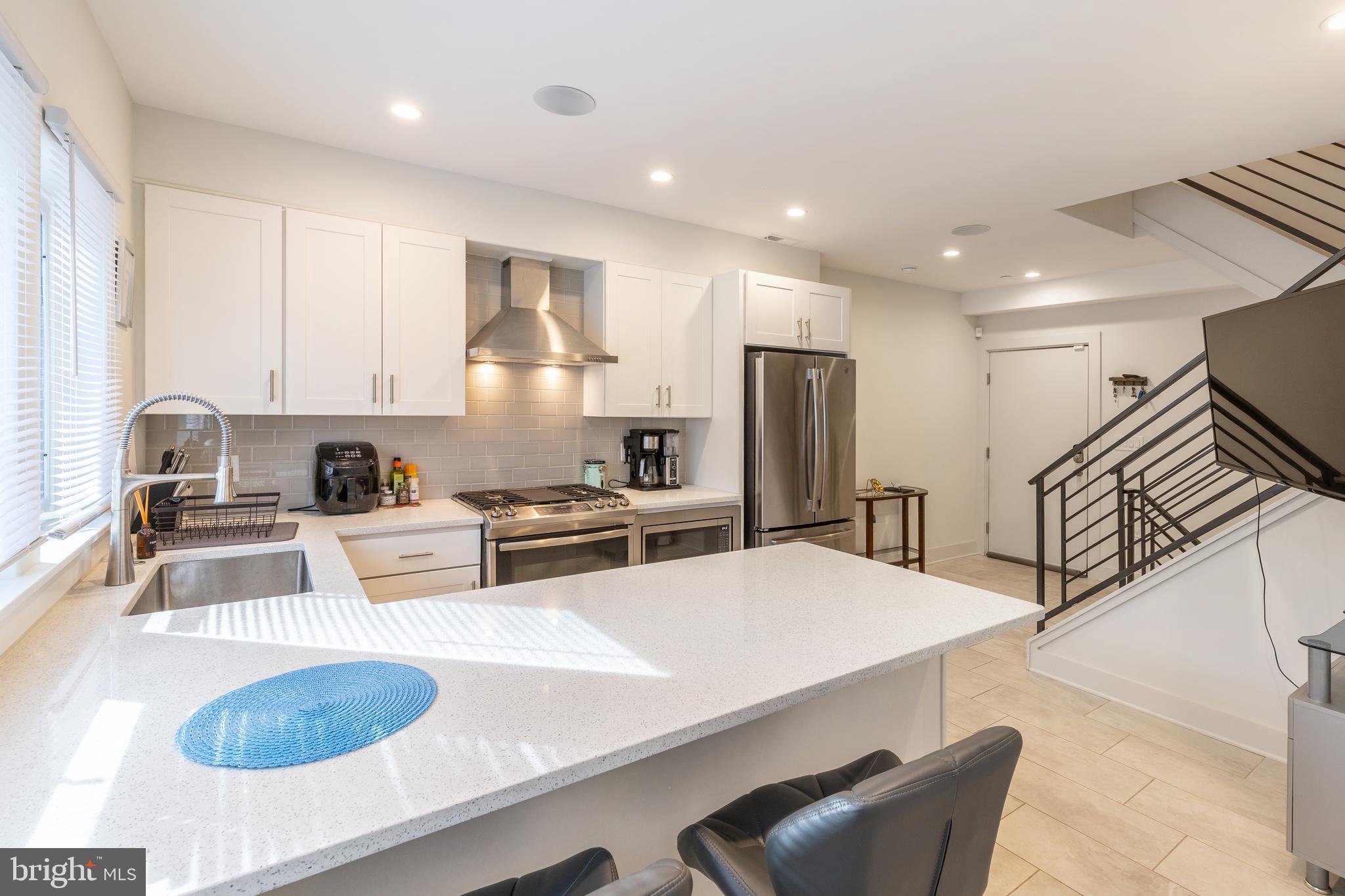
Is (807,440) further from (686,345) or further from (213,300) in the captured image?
(213,300)

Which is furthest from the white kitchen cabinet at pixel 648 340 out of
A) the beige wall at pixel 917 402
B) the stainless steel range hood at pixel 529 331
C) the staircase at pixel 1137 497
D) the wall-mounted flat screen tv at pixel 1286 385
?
the wall-mounted flat screen tv at pixel 1286 385

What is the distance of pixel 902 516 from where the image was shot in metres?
5.32

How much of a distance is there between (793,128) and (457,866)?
274cm

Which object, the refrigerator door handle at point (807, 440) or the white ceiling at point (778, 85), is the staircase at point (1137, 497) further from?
the white ceiling at point (778, 85)

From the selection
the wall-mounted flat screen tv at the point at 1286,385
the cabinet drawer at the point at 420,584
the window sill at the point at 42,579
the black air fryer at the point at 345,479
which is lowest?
the cabinet drawer at the point at 420,584

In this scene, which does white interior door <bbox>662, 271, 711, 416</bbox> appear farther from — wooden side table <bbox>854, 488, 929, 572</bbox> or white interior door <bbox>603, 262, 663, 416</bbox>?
wooden side table <bbox>854, 488, 929, 572</bbox>

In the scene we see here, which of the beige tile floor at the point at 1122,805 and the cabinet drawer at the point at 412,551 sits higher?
the cabinet drawer at the point at 412,551

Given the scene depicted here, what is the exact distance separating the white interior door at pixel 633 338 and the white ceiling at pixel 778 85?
0.50m

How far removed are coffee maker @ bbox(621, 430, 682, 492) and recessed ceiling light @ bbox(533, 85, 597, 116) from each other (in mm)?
1937

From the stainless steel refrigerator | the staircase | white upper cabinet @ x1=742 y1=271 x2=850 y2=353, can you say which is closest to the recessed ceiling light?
white upper cabinet @ x1=742 y1=271 x2=850 y2=353

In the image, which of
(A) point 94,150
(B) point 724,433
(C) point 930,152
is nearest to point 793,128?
(C) point 930,152

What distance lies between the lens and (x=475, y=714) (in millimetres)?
1035

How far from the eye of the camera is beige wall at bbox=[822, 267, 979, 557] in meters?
5.47

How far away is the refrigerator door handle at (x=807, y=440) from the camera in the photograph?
3893 mm
